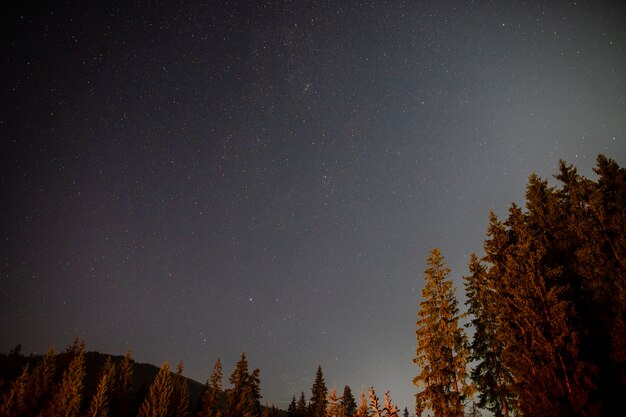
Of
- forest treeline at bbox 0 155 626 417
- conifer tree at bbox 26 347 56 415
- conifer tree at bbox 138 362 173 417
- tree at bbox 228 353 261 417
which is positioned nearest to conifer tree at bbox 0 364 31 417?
conifer tree at bbox 26 347 56 415

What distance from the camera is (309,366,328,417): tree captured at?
53750 mm

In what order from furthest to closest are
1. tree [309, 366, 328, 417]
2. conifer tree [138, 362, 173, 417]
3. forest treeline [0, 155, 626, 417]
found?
tree [309, 366, 328, 417] → conifer tree [138, 362, 173, 417] → forest treeline [0, 155, 626, 417]

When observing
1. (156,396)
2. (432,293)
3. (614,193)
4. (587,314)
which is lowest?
(156,396)

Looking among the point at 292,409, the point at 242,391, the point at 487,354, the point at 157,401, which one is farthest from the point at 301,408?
the point at 487,354

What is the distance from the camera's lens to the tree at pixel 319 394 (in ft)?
176

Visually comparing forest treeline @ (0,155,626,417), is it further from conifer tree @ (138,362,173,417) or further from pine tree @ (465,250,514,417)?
conifer tree @ (138,362,173,417)

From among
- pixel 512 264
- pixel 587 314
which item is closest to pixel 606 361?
pixel 587 314

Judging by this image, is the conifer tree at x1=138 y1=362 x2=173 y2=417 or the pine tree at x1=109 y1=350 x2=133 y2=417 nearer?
the conifer tree at x1=138 y1=362 x2=173 y2=417

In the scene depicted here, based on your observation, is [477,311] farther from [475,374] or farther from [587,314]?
[587,314]

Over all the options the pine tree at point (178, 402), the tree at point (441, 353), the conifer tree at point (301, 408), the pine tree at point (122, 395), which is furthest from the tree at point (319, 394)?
the tree at point (441, 353)

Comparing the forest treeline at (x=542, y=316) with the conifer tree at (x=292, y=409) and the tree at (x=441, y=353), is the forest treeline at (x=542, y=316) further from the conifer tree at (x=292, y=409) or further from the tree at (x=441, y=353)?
the conifer tree at (x=292, y=409)

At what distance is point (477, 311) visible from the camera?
28.2 m

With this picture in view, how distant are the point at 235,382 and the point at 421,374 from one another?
1327 inches

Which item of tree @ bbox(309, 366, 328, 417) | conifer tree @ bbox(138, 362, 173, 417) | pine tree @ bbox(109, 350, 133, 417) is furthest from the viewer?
tree @ bbox(309, 366, 328, 417)
